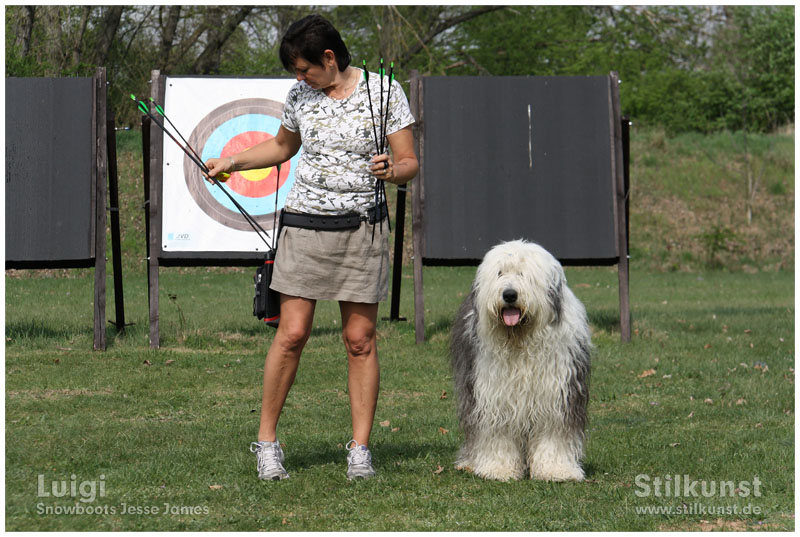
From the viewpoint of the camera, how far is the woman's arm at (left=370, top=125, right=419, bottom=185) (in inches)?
188

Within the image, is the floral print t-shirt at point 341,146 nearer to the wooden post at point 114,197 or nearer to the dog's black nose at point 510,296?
the dog's black nose at point 510,296

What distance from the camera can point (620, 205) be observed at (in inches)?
402

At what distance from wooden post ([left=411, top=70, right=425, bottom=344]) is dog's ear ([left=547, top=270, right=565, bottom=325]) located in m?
4.98

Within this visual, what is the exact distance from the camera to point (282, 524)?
432 centimetres

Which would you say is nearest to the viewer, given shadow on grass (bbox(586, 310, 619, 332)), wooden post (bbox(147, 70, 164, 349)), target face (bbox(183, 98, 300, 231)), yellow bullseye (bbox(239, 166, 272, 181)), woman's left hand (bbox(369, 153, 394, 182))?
woman's left hand (bbox(369, 153, 394, 182))

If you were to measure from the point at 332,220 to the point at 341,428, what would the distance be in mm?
1918

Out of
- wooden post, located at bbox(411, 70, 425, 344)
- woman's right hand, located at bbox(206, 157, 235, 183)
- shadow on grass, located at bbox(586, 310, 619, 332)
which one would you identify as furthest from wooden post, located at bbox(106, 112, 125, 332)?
shadow on grass, located at bbox(586, 310, 619, 332)

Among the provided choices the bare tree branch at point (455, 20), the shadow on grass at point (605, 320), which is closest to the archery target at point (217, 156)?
the shadow on grass at point (605, 320)

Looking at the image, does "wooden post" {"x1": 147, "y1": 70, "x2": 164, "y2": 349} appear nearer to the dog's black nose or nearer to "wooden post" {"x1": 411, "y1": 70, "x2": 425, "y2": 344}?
"wooden post" {"x1": 411, "y1": 70, "x2": 425, "y2": 344}

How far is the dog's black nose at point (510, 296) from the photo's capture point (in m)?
4.91

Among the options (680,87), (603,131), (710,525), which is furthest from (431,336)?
(680,87)

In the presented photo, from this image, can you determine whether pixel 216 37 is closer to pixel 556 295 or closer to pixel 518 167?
pixel 518 167

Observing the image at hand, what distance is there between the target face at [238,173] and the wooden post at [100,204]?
0.83 metres

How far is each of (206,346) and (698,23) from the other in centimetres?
2463
